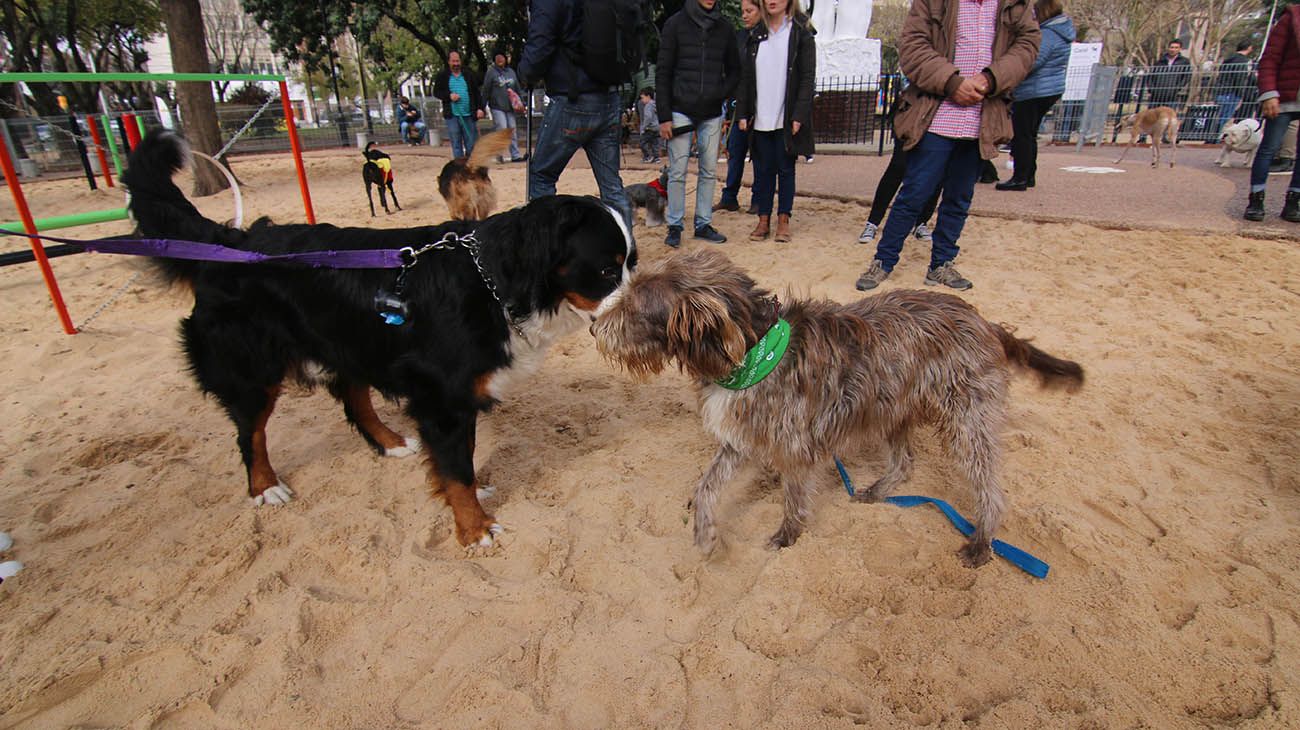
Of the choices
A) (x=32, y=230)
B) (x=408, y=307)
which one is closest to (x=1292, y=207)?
(x=408, y=307)

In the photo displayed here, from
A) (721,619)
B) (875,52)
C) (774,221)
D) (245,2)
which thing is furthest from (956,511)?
(245,2)

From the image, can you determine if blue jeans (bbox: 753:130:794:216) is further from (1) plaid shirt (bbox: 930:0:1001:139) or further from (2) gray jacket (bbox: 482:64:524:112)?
(2) gray jacket (bbox: 482:64:524:112)

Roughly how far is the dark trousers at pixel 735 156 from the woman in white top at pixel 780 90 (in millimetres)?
376

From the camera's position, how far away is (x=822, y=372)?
247cm

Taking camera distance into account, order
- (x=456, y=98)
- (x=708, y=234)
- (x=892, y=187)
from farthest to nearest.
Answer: (x=456, y=98)
(x=708, y=234)
(x=892, y=187)

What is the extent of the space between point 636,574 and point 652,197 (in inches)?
251

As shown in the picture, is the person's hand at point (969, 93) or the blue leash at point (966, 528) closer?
the blue leash at point (966, 528)

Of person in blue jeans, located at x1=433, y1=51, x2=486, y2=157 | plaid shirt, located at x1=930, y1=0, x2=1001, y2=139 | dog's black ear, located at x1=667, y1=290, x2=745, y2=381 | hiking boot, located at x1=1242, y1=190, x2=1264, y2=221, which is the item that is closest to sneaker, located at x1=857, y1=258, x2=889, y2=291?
plaid shirt, located at x1=930, y1=0, x2=1001, y2=139

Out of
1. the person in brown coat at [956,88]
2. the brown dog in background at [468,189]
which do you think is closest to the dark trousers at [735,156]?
the person in brown coat at [956,88]

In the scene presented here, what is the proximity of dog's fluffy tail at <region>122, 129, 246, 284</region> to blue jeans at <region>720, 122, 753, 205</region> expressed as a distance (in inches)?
225

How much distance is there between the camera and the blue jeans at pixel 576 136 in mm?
5746

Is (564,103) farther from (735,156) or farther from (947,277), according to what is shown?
(947,277)

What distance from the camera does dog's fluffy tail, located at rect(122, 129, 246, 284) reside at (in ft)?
9.63

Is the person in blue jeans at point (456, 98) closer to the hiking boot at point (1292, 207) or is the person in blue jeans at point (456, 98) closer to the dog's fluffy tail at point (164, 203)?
the dog's fluffy tail at point (164, 203)
